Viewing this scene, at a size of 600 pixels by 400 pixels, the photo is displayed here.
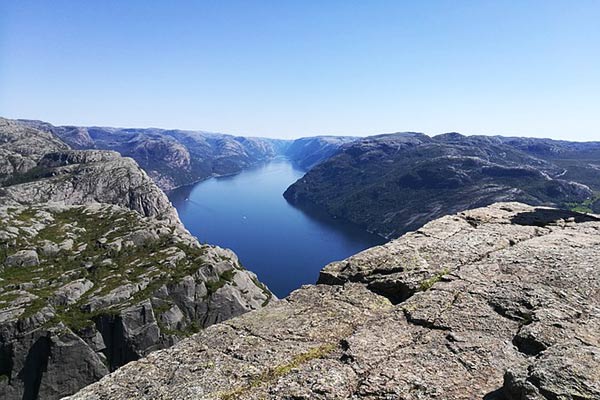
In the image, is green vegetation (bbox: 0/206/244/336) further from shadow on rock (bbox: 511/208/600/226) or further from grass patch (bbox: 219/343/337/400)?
grass patch (bbox: 219/343/337/400)

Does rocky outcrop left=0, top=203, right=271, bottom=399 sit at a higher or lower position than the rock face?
lower

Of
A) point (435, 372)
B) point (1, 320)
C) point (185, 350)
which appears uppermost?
point (435, 372)

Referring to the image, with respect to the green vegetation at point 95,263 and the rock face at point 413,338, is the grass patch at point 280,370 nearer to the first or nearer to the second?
the rock face at point 413,338

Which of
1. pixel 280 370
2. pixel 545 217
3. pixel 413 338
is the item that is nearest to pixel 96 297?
pixel 280 370

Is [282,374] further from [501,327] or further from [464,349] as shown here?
[501,327]

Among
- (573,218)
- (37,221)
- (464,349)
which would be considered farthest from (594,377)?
(37,221)

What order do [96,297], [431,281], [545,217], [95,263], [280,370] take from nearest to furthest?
[280,370], [431,281], [545,217], [96,297], [95,263]

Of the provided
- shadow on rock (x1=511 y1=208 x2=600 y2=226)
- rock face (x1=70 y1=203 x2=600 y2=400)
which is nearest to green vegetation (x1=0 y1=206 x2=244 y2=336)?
shadow on rock (x1=511 y1=208 x2=600 y2=226)

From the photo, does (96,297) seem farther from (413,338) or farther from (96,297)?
(413,338)
